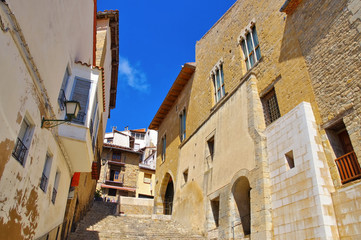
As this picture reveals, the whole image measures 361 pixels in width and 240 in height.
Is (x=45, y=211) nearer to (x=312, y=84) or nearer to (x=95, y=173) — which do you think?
(x=312, y=84)

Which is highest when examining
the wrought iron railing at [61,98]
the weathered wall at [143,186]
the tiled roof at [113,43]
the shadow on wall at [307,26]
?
the tiled roof at [113,43]

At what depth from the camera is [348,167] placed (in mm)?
7883

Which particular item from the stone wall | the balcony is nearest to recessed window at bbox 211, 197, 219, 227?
the stone wall

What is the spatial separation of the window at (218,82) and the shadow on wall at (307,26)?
5316 millimetres

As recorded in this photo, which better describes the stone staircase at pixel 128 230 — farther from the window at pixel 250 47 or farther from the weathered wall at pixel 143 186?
the weathered wall at pixel 143 186

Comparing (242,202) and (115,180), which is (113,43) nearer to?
(242,202)

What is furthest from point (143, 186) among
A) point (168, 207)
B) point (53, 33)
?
point (53, 33)

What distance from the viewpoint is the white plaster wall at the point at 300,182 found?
7.61 m

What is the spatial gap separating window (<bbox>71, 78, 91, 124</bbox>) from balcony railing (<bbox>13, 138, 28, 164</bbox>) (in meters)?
2.57

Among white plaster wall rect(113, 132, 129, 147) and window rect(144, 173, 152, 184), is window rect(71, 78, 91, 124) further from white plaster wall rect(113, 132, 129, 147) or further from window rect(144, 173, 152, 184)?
white plaster wall rect(113, 132, 129, 147)

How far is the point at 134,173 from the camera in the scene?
34500mm

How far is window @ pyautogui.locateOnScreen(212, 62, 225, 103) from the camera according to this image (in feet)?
54.9

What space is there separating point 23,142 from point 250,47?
1188 cm

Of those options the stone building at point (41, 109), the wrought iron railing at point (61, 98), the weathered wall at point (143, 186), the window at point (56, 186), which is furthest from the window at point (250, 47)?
the weathered wall at point (143, 186)
